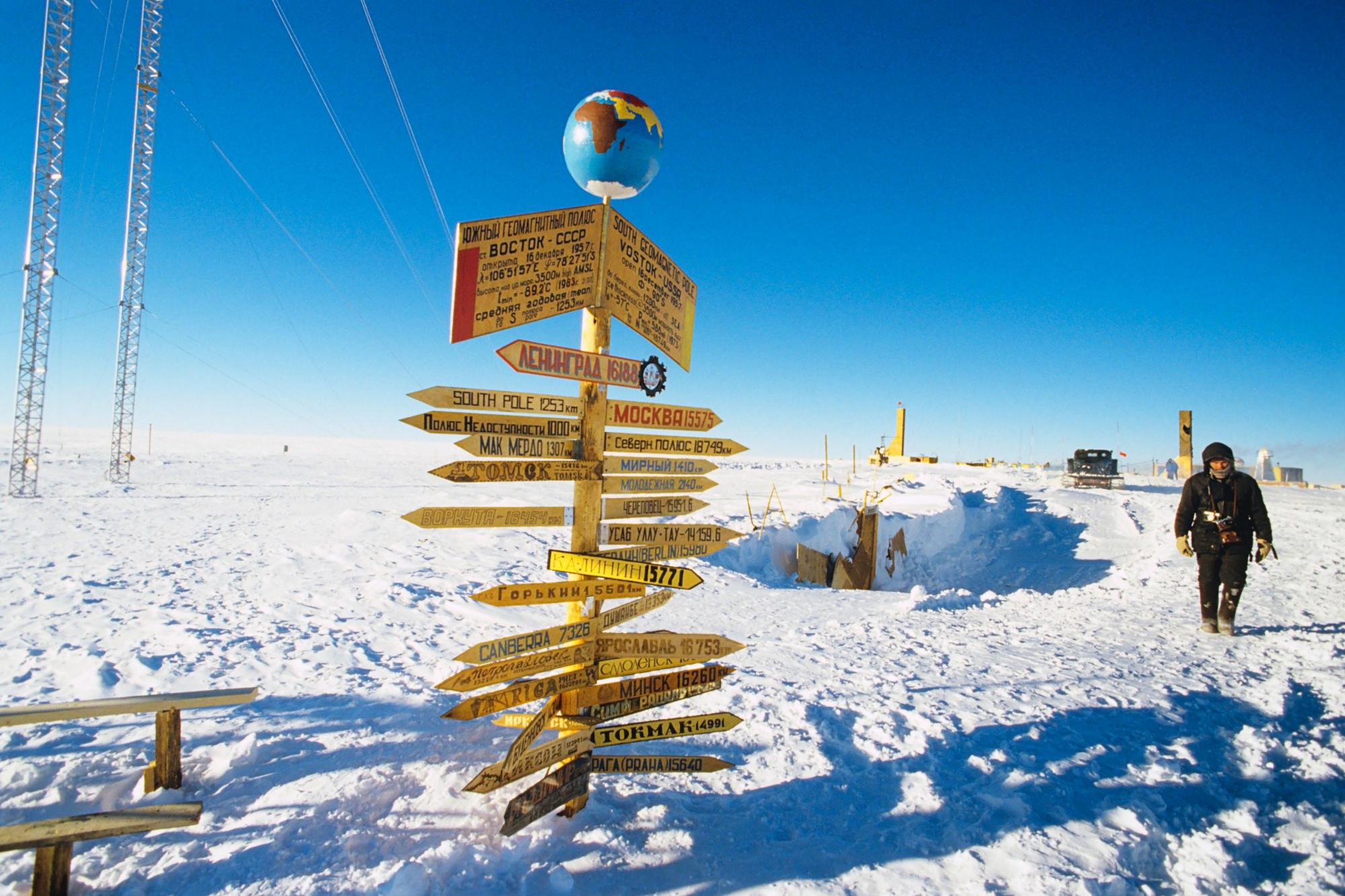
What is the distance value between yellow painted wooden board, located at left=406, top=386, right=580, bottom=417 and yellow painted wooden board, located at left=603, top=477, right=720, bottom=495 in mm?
390

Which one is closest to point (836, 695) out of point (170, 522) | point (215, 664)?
point (215, 664)

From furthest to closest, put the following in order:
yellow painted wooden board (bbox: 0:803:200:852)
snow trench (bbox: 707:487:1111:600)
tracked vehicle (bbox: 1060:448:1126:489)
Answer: tracked vehicle (bbox: 1060:448:1126:489) → snow trench (bbox: 707:487:1111:600) → yellow painted wooden board (bbox: 0:803:200:852)

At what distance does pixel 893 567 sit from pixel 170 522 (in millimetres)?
16058

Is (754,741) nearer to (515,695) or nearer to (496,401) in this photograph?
(515,695)

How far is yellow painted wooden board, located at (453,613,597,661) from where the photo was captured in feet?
8.53

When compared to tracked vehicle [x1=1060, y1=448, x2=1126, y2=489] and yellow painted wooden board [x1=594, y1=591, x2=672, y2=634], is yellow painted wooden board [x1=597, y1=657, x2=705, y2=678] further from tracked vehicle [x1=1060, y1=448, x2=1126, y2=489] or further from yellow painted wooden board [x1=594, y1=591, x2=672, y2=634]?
tracked vehicle [x1=1060, y1=448, x2=1126, y2=489]

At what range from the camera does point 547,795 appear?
2.62 metres

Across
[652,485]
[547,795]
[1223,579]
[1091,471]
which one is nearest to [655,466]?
[652,485]

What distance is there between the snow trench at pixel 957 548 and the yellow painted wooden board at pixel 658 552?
23.9 feet

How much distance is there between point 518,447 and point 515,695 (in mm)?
1107

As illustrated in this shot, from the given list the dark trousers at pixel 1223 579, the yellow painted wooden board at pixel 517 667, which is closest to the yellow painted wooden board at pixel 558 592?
the yellow painted wooden board at pixel 517 667

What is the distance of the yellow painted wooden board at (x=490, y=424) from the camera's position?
8.38ft

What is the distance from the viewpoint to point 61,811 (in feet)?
9.11

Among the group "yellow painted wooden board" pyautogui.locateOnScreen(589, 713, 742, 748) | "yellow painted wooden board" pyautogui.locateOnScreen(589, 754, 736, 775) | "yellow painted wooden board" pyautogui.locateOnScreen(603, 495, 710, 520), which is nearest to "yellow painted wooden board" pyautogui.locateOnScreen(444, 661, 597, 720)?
Result: "yellow painted wooden board" pyautogui.locateOnScreen(589, 713, 742, 748)
